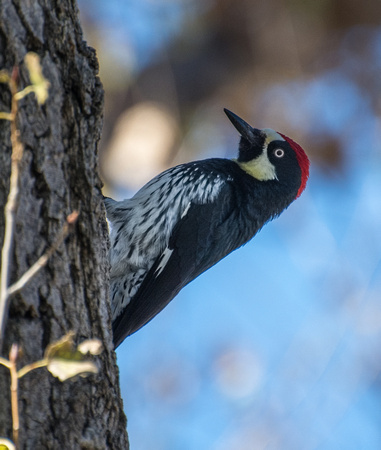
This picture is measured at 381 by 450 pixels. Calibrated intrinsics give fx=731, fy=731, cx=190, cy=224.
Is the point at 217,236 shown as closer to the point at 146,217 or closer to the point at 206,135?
the point at 146,217

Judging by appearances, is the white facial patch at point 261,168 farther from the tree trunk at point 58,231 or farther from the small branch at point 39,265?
the small branch at point 39,265

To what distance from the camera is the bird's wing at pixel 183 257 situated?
12.5 ft

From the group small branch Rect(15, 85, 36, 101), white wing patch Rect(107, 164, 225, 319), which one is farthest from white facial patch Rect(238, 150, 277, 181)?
small branch Rect(15, 85, 36, 101)

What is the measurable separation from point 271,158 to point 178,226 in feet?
2.93

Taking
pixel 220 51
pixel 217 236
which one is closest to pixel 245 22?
pixel 220 51

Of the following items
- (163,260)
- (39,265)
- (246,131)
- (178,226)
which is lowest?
(39,265)

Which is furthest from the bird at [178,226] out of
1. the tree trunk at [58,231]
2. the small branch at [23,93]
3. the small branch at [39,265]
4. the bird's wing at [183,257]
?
the small branch at [23,93]

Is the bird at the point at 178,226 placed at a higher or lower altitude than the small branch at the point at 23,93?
higher

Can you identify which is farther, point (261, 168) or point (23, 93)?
point (261, 168)

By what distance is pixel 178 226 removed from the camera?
4.07m

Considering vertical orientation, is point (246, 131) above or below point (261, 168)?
above

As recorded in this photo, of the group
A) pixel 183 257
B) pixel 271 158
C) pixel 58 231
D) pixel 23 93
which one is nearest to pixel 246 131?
pixel 271 158

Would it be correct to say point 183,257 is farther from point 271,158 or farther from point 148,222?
point 271,158

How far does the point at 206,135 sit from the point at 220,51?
2.70 ft
